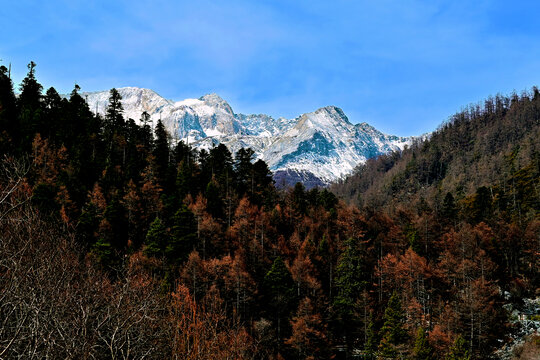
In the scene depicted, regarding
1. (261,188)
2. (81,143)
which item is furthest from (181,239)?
(81,143)

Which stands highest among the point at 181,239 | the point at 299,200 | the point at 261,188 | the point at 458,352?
the point at 261,188

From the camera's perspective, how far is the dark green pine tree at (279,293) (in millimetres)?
53562

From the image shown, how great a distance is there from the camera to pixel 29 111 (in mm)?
74625

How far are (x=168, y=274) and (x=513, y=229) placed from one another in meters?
73.3

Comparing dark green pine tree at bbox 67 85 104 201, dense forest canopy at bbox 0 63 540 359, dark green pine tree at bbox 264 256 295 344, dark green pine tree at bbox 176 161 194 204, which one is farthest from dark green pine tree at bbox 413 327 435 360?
dark green pine tree at bbox 67 85 104 201

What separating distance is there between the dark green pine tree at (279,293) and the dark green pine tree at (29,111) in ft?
181

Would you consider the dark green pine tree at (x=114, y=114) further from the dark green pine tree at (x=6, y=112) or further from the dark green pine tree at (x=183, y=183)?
the dark green pine tree at (x=183, y=183)

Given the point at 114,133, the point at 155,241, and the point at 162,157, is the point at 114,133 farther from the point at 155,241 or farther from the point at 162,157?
the point at 155,241

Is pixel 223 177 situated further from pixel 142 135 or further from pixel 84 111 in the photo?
Answer: pixel 84 111

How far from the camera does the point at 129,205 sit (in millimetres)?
→ 63094

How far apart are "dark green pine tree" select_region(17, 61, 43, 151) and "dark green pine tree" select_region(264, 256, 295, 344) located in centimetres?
5514

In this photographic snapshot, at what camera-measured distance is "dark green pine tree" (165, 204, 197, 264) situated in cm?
5700

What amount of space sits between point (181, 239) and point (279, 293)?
18.8 meters


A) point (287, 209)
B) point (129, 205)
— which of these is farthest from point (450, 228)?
point (129, 205)
